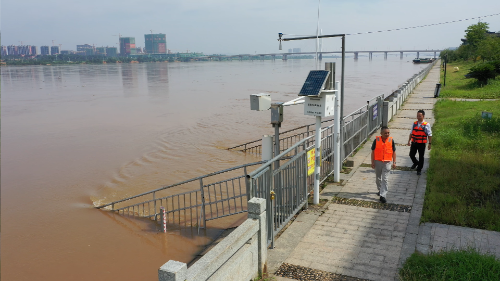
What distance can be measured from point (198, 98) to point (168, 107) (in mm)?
7185

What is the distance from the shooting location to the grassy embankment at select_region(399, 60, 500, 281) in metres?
5.15

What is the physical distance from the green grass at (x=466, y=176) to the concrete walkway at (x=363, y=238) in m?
0.27

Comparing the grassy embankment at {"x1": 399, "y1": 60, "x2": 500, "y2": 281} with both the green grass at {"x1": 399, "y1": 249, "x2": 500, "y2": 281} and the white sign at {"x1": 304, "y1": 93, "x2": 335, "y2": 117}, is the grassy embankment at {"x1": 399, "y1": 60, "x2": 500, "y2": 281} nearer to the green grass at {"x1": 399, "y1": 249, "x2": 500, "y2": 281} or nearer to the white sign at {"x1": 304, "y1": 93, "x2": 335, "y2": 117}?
the green grass at {"x1": 399, "y1": 249, "x2": 500, "y2": 281}

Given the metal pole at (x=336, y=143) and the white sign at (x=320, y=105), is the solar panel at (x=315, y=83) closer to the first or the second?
the white sign at (x=320, y=105)

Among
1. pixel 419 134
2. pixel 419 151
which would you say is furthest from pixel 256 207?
pixel 419 151

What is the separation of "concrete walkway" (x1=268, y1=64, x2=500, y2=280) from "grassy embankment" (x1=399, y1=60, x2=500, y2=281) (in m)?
0.28

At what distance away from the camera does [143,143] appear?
20406mm

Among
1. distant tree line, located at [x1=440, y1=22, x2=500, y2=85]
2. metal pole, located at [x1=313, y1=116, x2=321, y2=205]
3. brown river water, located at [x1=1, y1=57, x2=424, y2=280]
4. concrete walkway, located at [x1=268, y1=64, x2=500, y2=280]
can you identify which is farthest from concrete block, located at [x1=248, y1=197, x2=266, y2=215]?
distant tree line, located at [x1=440, y1=22, x2=500, y2=85]

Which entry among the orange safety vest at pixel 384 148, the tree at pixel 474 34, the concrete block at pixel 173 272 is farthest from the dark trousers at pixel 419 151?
the tree at pixel 474 34

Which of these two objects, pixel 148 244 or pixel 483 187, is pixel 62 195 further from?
pixel 483 187

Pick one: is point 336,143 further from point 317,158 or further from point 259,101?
point 259,101

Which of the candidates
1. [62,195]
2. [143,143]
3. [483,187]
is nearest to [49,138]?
[143,143]

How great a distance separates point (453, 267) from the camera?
202 inches

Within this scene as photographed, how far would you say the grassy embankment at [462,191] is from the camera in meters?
5.15
